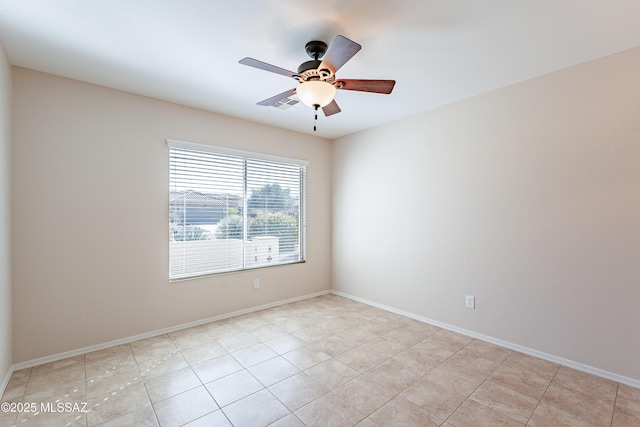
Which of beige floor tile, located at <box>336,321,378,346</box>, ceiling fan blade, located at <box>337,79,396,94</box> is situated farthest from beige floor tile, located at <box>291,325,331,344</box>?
ceiling fan blade, located at <box>337,79,396,94</box>

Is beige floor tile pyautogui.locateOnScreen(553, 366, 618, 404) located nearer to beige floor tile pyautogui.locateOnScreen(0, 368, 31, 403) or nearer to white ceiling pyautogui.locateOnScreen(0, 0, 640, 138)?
white ceiling pyautogui.locateOnScreen(0, 0, 640, 138)

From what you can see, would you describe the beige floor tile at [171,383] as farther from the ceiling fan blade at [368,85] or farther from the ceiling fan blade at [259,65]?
the ceiling fan blade at [368,85]

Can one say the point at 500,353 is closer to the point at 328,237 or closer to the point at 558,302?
the point at 558,302

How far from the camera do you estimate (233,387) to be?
2.17 meters

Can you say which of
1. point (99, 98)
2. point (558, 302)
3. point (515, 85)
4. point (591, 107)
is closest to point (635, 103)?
point (591, 107)

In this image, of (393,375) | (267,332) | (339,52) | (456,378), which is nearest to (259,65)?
(339,52)

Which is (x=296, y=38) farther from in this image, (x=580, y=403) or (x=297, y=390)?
(x=580, y=403)

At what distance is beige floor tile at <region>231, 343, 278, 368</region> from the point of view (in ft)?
8.34

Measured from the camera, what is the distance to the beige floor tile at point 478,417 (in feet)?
5.90

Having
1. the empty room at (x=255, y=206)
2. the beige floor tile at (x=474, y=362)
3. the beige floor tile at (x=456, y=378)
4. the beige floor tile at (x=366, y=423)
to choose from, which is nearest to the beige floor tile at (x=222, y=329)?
the empty room at (x=255, y=206)

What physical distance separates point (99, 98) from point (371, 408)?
11.4ft

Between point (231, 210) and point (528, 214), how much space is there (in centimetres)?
315

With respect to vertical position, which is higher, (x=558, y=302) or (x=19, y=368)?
(x=558, y=302)

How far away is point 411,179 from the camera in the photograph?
363 centimetres
